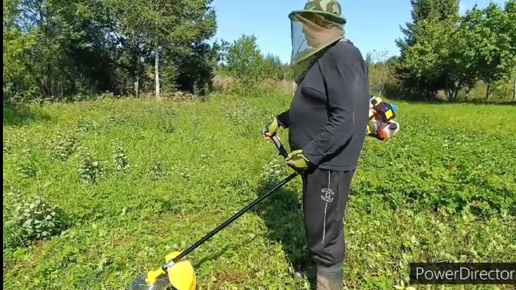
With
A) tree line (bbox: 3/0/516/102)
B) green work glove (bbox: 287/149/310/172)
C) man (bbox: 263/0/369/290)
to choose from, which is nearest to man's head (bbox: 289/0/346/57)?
man (bbox: 263/0/369/290)

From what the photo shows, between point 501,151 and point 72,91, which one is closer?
point 501,151

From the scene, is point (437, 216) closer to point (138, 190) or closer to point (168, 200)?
point (168, 200)

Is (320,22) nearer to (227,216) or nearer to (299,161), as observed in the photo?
(299,161)

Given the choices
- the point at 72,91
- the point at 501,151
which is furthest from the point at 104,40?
the point at 501,151

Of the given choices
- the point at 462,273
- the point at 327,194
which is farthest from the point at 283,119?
the point at 462,273

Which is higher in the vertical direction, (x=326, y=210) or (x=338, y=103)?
(x=338, y=103)

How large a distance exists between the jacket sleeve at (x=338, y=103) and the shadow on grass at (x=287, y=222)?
123cm

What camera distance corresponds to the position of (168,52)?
25.1 m

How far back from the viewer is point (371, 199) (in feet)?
12.7

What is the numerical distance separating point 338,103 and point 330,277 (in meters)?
1.12

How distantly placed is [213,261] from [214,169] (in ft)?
8.60

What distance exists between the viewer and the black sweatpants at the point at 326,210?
2.33 metres

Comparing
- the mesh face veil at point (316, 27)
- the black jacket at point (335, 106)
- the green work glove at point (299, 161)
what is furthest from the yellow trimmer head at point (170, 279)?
the mesh face veil at point (316, 27)

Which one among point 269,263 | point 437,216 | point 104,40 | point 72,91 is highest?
point 104,40
